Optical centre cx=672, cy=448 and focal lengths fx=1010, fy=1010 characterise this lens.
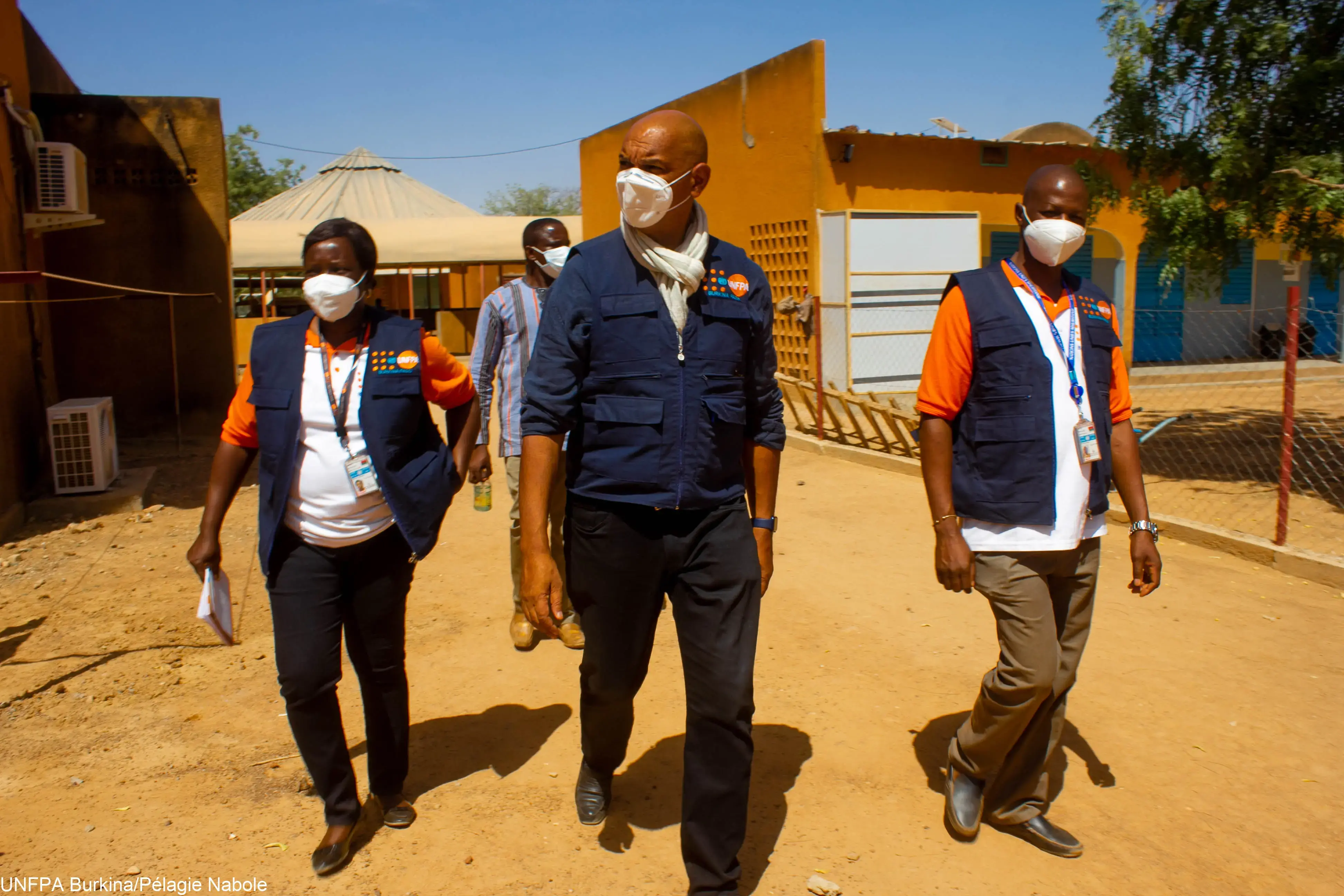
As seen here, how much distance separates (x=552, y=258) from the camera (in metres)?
4.49

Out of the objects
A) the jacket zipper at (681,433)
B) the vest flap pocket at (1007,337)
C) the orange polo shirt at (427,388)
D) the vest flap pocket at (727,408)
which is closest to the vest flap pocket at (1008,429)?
the vest flap pocket at (1007,337)

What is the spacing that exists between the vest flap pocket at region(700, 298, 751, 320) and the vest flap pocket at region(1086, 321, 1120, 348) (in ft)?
3.52

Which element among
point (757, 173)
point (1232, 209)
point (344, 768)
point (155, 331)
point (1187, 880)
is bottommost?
point (1187, 880)

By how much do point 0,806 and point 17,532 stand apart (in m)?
4.61

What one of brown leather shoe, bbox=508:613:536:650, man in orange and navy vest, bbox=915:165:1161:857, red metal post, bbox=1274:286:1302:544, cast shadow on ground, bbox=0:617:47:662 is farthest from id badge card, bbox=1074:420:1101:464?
cast shadow on ground, bbox=0:617:47:662

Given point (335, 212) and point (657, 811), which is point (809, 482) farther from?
point (335, 212)

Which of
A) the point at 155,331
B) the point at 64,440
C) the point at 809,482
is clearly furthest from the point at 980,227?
the point at 64,440

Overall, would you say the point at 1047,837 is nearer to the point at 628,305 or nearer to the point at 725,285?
the point at 725,285

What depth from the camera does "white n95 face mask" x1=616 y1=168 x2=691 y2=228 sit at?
8.57ft

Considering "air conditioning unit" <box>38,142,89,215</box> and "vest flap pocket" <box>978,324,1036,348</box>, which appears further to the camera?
"air conditioning unit" <box>38,142,89,215</box>

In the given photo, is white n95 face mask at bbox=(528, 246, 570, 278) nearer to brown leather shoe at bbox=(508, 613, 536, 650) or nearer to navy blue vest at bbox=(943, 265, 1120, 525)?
brown leather shoe at bbox=(508, 613, 536, 650)

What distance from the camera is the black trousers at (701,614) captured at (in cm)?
268

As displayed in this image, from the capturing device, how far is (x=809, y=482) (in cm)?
870

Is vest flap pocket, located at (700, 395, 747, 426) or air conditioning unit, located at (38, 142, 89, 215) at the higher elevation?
air conditioning unit, located at (38, 142, 89, 215)
